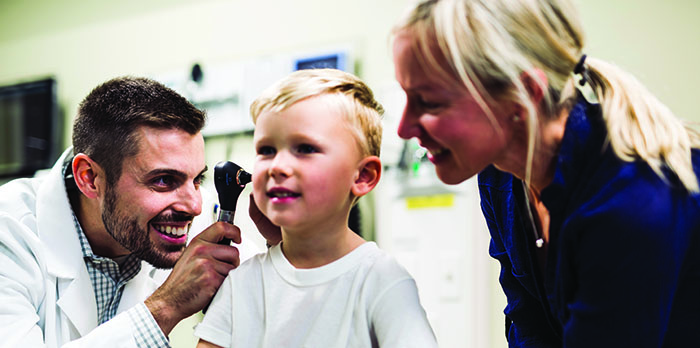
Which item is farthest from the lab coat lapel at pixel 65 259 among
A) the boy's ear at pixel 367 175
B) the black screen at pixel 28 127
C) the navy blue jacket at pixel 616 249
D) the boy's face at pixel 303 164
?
the black screen at pixel 28 127

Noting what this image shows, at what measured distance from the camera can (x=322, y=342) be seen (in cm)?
92

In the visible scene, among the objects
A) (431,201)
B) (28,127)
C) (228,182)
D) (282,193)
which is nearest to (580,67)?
(282,193)

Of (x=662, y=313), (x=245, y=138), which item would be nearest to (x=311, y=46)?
(x=245, y=138)

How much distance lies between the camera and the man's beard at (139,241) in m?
1.41

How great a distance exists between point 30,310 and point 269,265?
0.63 meters

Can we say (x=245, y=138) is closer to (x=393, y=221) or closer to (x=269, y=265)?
(x=393, y=221)

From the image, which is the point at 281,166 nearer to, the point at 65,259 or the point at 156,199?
the point at 156,199

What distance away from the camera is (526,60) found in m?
0.76

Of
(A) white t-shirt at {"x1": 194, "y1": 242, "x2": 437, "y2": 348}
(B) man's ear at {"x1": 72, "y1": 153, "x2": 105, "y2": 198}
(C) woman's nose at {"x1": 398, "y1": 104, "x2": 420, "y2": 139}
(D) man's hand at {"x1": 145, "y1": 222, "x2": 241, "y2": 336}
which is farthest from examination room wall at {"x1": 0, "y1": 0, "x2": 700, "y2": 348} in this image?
(C) woman's nose at {"x1": 398, "y1": 104, "x2": 420, "y2": 139}

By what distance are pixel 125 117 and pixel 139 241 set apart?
315 mm

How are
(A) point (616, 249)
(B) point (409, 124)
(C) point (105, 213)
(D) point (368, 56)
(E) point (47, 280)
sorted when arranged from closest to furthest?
(A) point (616, 249) → (B) point (409, 124) → (E) point (47, 280) → (C) point (105, 213) → (D) point (368, 56)

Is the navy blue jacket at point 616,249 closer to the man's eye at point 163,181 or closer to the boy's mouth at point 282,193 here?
the boy's mouth at point 282,193

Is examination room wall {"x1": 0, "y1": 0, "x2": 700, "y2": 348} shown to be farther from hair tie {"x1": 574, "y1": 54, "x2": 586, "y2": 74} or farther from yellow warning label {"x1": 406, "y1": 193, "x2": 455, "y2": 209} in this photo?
hair tie {"x1": 574, "y1": 54, "x2": 586, "y2": 74}

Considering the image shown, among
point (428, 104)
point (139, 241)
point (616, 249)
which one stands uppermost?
point (428, 104)
